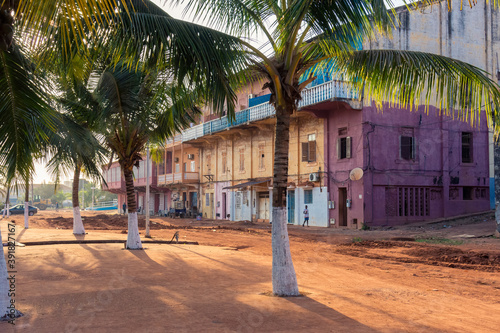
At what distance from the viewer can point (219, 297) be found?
312 inches

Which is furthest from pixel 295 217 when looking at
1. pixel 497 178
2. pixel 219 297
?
pixel 219 297

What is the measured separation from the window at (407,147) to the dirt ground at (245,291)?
12.0 m

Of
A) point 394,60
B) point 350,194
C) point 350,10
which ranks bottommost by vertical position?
point 350,194

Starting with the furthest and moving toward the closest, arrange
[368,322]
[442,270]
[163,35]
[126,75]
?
[126,75], [442,270], [163,35], [368,322]

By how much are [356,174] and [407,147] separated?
132 inches

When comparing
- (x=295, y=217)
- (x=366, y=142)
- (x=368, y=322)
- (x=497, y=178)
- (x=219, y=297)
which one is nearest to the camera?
(x=368, y=322)

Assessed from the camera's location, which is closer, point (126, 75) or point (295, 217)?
point (126, 75)

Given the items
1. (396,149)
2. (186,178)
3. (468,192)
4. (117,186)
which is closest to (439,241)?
(396,149)

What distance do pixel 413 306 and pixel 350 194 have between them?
2045 centimetres

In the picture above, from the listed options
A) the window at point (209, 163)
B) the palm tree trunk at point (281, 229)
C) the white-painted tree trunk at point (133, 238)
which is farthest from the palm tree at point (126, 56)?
the window at point (209, 163)

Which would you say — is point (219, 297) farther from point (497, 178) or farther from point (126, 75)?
point (497, 178)

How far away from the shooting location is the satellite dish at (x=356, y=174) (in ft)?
87.5

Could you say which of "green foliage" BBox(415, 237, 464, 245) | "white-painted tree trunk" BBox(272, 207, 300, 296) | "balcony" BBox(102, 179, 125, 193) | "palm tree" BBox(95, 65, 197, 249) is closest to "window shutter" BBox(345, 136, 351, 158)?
"green foliage" BBox(415, 237, 464, 245)

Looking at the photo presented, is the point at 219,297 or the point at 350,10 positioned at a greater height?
the point at 350,10
